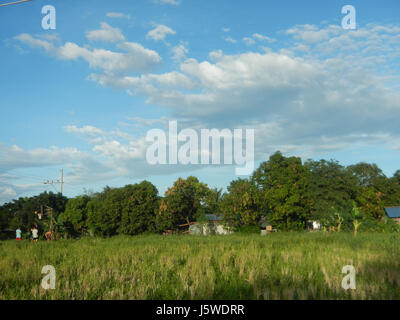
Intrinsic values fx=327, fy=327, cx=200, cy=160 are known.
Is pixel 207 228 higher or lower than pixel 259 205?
lower

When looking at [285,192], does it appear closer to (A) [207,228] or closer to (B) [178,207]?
(A) [207,228]

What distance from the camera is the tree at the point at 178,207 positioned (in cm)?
4172

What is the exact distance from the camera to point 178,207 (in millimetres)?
42375

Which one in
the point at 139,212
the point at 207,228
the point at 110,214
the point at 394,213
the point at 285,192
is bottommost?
the point at 207,228

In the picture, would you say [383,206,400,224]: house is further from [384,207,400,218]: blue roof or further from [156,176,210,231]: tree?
[156,176,210,231]: tree

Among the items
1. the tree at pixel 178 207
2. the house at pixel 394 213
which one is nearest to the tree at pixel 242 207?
the tree at pixel 178 207

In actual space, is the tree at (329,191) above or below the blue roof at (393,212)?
above

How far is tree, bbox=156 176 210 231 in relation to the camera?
41719 millimetres

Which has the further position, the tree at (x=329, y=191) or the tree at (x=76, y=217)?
the tree at (x=76, y=217)

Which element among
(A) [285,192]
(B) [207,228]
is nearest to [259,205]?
(A) [285,192]

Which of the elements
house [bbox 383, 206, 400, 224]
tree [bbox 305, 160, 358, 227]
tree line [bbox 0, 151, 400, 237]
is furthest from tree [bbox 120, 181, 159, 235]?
house [bbox 383, 206, 400, 224]

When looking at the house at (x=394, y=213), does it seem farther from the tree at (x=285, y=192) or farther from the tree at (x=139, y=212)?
the tree at (x=139, y=212)
